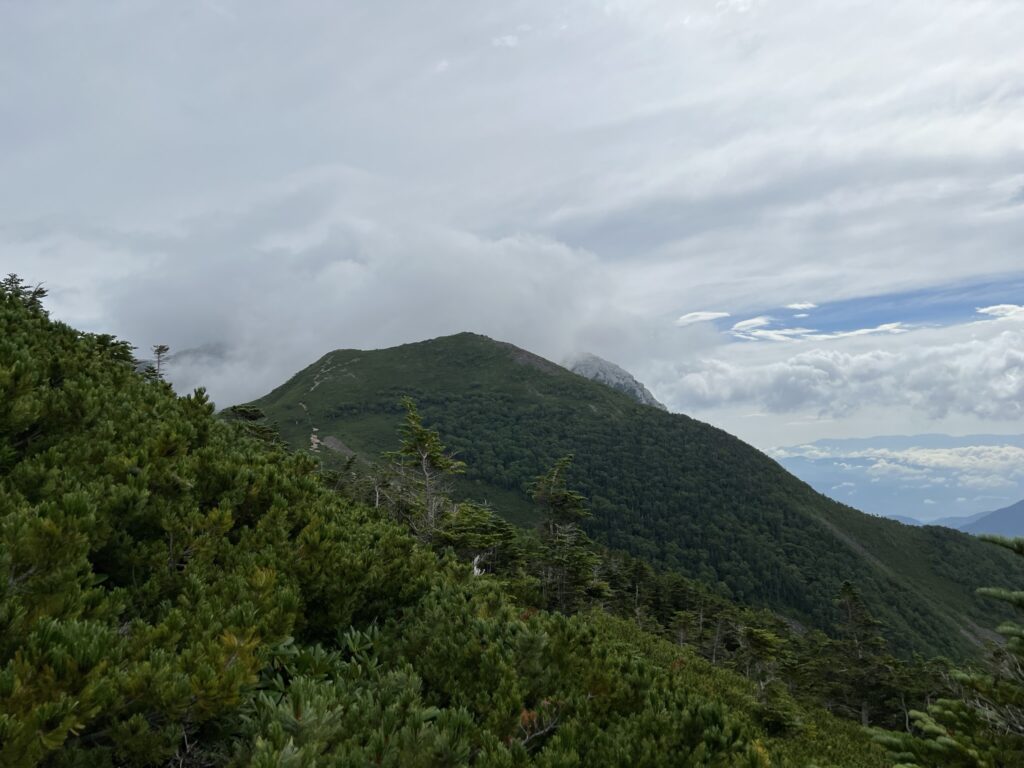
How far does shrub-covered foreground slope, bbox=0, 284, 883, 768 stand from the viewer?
3.56 meters

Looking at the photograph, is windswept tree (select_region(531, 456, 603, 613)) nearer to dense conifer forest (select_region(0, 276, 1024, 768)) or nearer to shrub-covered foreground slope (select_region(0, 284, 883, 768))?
dense conifer forest (select_region(0, 276, 1024, 768))

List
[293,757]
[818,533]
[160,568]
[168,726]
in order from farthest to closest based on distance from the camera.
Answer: [818,533] < [160,568] < [168,726] < [293,757]

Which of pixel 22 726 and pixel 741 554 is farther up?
pixel 22 726

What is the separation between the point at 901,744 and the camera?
21.5ft

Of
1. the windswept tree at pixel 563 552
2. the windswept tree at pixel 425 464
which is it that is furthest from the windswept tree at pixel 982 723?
the windswept tree at pixel 563 552

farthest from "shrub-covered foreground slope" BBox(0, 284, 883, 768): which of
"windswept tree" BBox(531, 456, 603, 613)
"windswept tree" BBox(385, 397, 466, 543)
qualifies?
"windswept tree" BBox(531, 456, 603, 613)

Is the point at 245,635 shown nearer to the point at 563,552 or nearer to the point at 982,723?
the point at 982,723

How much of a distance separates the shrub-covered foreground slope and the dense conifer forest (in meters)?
0.02

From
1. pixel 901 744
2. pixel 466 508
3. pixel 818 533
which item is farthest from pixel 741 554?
pixel 901 744

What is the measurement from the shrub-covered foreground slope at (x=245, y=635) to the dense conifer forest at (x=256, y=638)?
21mm

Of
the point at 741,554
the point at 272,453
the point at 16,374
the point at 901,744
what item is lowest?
the point at 741,554

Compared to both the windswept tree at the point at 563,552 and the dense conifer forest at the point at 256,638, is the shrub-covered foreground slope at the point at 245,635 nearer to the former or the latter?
the dense conifer forest at the point at 256,638

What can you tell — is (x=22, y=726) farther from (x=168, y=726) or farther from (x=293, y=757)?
(x=293, y=757)

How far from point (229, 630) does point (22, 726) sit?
156 cm
